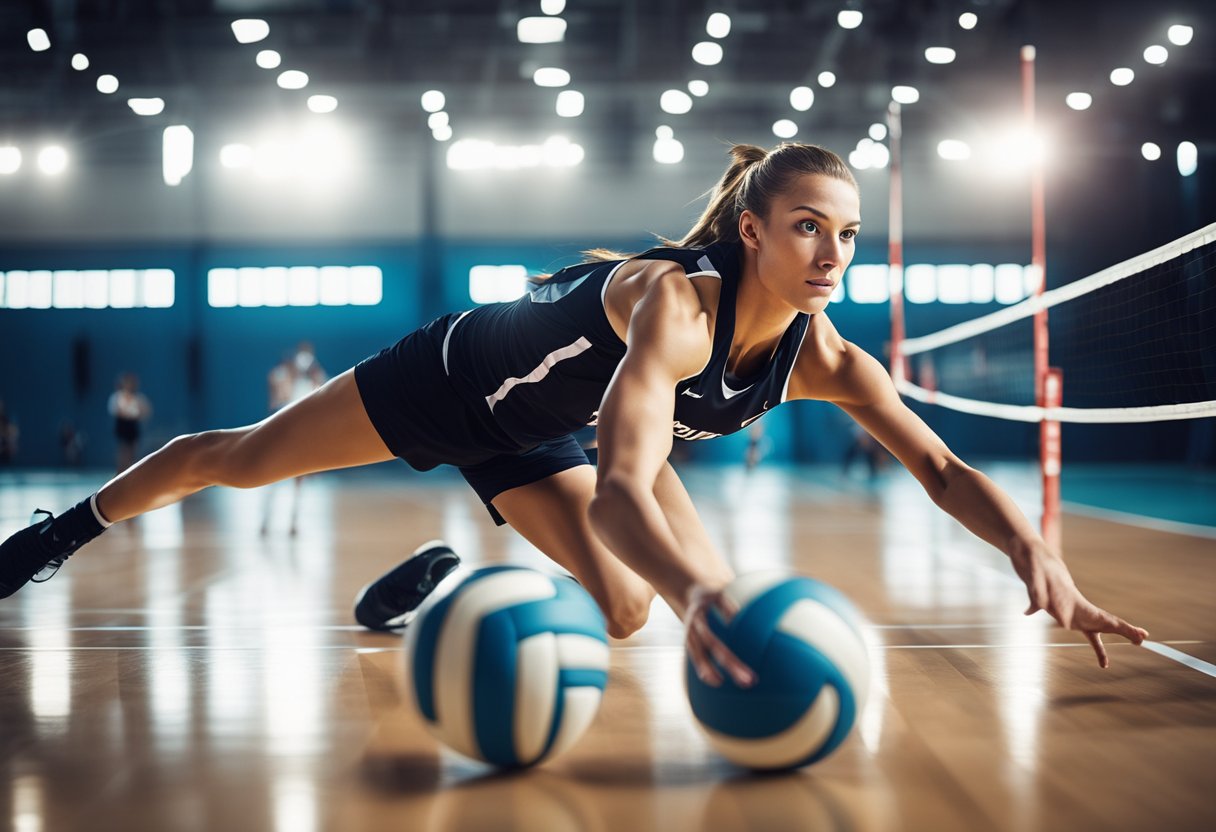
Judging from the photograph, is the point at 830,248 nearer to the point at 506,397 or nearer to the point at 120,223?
the point at 506,397

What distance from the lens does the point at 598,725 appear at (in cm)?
227

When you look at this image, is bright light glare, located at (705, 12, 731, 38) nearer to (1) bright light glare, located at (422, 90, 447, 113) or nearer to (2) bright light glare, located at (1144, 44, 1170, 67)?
(1) bright light glare, located at (422, 90, 447, 113)

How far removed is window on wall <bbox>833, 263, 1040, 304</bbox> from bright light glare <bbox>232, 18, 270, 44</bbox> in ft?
34.9

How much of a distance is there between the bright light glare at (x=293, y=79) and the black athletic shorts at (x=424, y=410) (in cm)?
1287

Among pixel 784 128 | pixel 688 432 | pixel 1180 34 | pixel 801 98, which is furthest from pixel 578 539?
pixel 784 128

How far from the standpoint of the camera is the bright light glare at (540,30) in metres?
12.5

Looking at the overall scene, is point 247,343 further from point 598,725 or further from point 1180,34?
point 598,725

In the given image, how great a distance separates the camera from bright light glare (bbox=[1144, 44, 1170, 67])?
41.0 feet

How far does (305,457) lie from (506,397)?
60 cm

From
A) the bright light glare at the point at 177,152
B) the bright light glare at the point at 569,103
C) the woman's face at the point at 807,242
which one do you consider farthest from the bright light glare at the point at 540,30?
the woman's face at the point at 807,242

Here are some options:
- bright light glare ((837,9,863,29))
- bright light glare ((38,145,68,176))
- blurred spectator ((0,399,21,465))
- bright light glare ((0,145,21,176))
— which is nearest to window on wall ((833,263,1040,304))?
bright light glare ((837,9,863,29))

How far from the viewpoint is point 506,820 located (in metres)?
1.68

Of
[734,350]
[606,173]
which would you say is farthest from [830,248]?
[606,173]

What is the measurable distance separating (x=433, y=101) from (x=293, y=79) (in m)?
2.22
